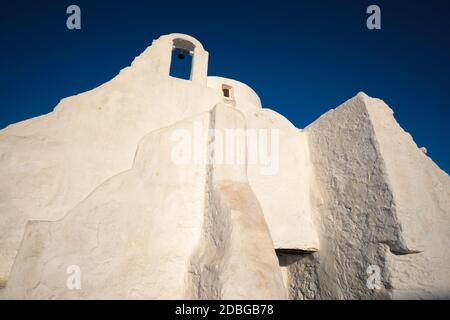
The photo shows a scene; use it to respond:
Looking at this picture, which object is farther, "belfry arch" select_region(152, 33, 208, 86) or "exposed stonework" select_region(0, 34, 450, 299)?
"belfry arch" select_region(152, 33, 208, 86)

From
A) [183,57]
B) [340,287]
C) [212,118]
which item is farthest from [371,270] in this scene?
[183,57]

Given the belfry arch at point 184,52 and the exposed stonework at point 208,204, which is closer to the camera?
the exposed stonework at point 208,204

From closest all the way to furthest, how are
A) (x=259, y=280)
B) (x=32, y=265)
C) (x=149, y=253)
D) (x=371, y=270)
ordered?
1. (x=259, y=280)
2. (x=32, y=265)
3. (x=149, y=253)
4. (x=371, y=270)

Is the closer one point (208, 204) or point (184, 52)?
point (208, 204)

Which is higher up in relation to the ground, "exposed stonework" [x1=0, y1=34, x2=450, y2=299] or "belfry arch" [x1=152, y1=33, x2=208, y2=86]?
"belfry arch" [x1=152, y1=33, x2=208, y2=86]

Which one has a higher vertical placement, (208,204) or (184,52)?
(184,52)

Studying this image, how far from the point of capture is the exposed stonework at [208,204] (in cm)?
299

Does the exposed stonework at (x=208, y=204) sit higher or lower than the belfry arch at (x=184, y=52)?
lower

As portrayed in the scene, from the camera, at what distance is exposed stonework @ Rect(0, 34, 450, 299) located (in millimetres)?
2994

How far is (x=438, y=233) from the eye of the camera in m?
3.91

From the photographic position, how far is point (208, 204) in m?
3.55
